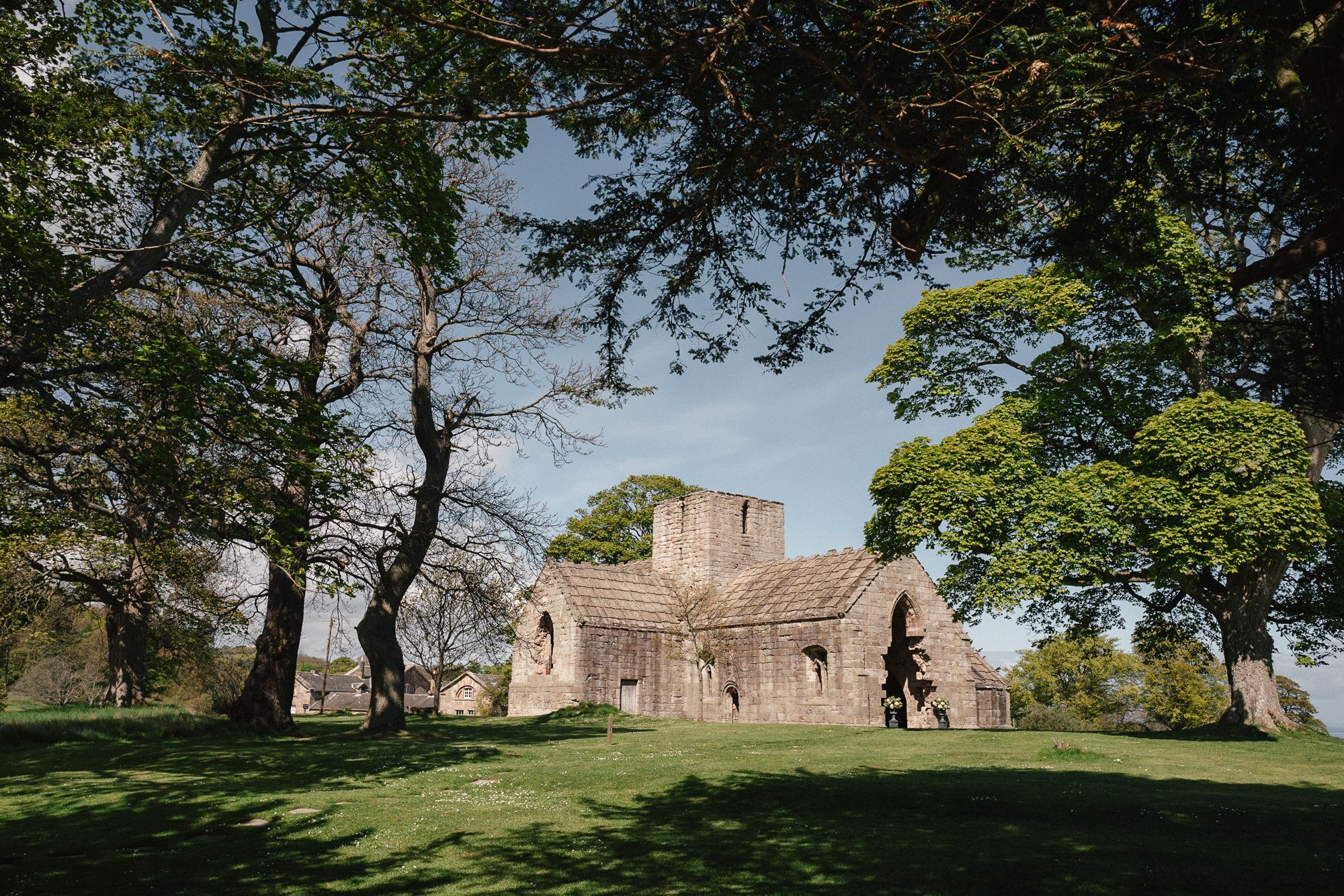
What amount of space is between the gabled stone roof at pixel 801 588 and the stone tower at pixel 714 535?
1.59 metres

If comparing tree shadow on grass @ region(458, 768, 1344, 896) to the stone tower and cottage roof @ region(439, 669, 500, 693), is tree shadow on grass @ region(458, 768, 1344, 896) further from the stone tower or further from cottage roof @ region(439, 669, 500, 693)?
cottage roof @ region(439, 669, 500, 693)

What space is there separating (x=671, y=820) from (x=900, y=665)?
26.5 meters

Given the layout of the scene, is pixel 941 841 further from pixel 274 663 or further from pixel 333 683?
pixel 333 683

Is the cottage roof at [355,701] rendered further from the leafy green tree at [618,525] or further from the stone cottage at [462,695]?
the leafy green tree at [618,525]

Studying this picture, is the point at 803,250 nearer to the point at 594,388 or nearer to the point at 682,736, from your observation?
the point at 594,388

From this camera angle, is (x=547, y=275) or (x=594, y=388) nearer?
(x=547, y=275)

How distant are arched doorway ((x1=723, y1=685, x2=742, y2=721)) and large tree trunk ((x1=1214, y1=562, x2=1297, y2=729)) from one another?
687 inches

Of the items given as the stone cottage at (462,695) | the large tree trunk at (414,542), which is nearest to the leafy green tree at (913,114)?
the large tree trunk at (414,542)

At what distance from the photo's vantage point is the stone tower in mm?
38469

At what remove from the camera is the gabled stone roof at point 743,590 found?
3080 centimetres

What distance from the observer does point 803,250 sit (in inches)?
358

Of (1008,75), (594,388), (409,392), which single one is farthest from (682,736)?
(1008,75)

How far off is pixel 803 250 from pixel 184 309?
18045 mm

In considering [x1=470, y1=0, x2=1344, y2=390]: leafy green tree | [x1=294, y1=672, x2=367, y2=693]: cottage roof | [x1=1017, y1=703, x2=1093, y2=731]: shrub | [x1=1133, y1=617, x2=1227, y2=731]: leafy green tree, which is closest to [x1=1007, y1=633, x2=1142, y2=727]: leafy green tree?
[x1=1133, y1=617, x2=1227, y2=731]: leafy green tree
